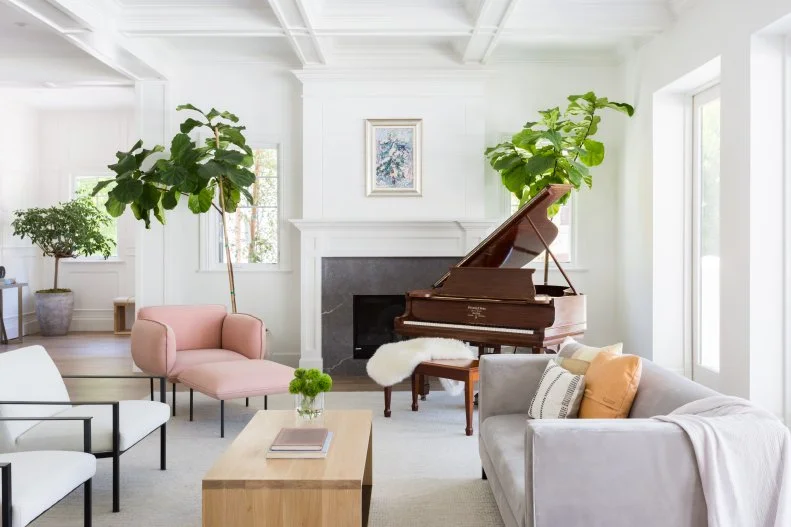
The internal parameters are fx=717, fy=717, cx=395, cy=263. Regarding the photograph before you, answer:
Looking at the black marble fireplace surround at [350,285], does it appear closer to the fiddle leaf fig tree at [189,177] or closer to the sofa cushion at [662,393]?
the fiddle leaf fig tree at [189,177]

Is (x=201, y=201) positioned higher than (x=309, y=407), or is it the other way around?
(x=201, y=201)

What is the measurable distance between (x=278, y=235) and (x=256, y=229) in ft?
0.77

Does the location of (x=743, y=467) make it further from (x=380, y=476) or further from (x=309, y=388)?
(x=380, y=476)

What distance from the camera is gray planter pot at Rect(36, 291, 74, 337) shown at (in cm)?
902

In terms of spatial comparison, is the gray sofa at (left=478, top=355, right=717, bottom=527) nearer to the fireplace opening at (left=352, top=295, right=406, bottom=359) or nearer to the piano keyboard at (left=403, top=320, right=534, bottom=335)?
the piano keyboard at (left=403, top=320, right=534, bottom=335)

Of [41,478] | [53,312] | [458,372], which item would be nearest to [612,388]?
[458,372]

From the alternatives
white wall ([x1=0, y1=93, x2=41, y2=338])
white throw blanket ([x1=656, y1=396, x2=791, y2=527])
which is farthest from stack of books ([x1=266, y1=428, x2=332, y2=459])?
white wall ([x1=0, y1=93, x2=41, y2=338])

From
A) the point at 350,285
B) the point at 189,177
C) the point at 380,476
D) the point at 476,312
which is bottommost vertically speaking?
the point at 380,476

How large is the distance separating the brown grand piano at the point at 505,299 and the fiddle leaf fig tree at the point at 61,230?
17.8 feet

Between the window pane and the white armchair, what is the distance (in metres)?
4.15

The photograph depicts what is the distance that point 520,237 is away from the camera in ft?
15.8

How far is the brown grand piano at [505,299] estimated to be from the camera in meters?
4.61

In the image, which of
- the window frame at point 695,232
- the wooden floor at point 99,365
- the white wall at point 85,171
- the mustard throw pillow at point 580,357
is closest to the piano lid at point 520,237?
the mustard throw pillow at point 580,357

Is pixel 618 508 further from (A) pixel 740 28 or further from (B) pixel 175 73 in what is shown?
(B) pixel 175 73
